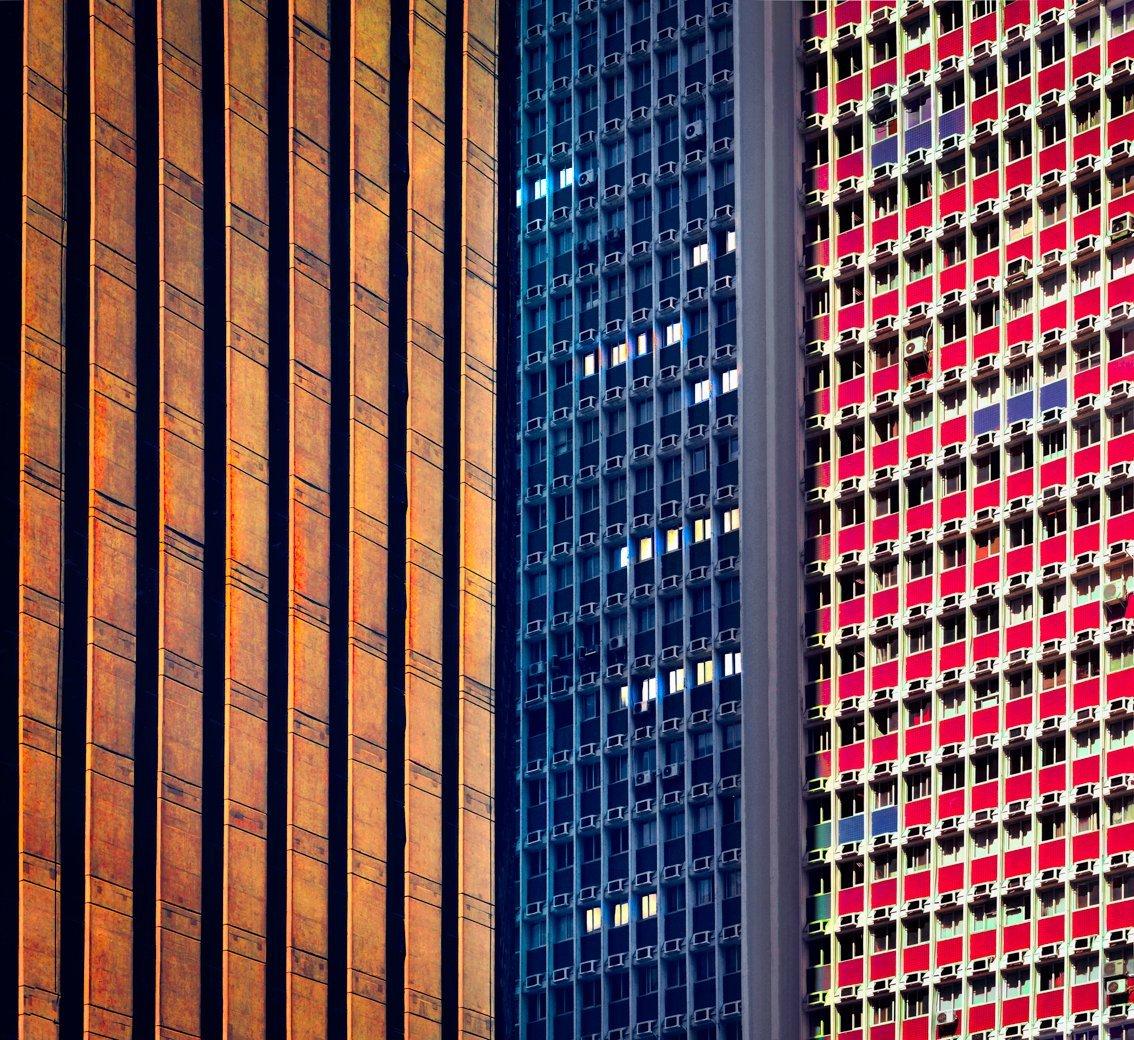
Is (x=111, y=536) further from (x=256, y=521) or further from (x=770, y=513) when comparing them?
(x=770, y=513)

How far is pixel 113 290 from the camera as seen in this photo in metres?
172

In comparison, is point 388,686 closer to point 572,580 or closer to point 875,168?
point 572,580

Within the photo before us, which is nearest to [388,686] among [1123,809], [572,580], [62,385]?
[572,580]

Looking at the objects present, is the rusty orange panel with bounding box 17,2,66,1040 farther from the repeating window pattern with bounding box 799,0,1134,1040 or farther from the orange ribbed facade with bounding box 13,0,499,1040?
the repeating window pattern with bounding box 799,0,1134,1040

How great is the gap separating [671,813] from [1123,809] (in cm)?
2517

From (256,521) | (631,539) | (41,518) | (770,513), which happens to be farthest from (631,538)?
(41,518)

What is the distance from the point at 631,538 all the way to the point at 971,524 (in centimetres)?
2005

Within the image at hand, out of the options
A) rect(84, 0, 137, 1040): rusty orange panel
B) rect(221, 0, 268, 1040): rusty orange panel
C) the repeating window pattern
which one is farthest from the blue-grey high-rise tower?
rect(84, 0, 137, 1040): rusty orange panel

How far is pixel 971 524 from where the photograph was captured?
555 feet

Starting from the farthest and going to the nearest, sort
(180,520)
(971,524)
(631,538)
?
(631,538) < (180,520) < (971,524)

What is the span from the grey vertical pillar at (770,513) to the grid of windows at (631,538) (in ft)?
4.20

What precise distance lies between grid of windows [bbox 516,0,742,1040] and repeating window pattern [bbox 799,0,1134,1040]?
504 centimetres

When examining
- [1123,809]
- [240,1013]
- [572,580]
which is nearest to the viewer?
[1123,809]

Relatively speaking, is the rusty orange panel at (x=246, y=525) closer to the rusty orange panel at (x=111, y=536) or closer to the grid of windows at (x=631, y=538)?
the rusty orange panel at (x=111, y=536)
